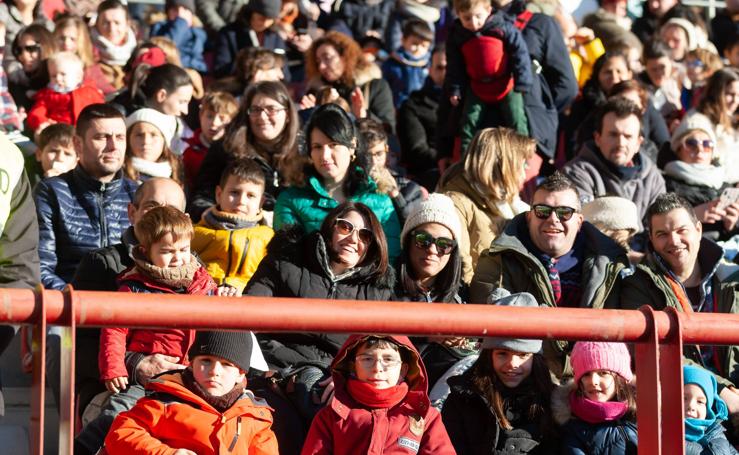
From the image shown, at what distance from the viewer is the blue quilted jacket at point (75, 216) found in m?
7.29

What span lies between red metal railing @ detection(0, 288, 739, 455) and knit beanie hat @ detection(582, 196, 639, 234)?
400 centimetres

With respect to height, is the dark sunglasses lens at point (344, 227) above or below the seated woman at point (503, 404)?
above

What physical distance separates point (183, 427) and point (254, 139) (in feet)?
11.6

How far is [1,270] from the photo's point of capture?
451 cm

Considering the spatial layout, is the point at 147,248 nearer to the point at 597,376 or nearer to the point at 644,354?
the point at 597,376

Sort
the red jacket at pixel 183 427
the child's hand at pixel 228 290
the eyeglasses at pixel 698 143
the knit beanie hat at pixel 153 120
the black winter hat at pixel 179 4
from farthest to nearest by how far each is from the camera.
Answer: the black winter hat at pixel 179 4, the eyeglasses at pixel 698 143, the knit beanie hat at pixel 153 120, the child's hand at pixel 228 290, the red jacket at pixel 183 427

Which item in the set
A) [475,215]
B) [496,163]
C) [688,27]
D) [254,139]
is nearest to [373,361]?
[475,215]

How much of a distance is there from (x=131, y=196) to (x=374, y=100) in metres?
3.43

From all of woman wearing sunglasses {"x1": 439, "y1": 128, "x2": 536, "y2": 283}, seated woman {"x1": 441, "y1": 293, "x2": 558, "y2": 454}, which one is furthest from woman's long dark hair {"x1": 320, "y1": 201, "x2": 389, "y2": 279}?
woman wearing sunglasses {"x1": 439, "y1": 128, "x2": 536, "y2": 283}

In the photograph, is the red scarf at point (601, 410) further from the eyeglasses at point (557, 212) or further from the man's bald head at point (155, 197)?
the man's bald head at point (155, 197)

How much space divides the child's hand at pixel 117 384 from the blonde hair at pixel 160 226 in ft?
2.04

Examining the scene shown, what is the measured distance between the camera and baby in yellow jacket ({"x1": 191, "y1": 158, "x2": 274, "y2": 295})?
7.11m

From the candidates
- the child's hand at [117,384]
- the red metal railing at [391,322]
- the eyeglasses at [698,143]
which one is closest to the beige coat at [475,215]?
the eyeglasses at [698,143]

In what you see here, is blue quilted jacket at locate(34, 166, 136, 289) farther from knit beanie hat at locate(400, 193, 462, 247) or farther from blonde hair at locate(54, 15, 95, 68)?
blonde hair at locate(54, 15, 95, 68)
